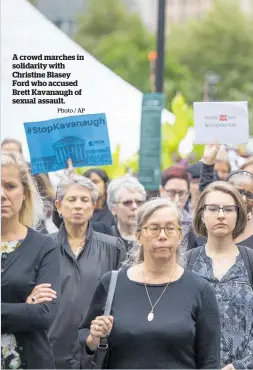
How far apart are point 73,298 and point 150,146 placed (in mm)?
4940

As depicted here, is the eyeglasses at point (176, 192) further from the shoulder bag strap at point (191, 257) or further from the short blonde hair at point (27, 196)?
the short blonde hair at point (27, 196)

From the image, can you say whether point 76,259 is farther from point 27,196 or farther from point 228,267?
point 27,196

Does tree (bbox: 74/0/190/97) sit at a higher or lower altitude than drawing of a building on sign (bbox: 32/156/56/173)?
higher

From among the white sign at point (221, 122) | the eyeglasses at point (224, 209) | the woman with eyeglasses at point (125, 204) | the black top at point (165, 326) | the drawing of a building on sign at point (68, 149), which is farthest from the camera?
the woman with eyeglasses at point (125, 204)

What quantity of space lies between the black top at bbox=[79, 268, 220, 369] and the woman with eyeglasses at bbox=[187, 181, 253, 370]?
2.31ft

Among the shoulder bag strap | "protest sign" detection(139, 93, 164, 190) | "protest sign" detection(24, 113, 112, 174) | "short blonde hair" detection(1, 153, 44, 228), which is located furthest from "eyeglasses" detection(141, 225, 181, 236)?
"protest sign" detection(139, 93, 164, 190)

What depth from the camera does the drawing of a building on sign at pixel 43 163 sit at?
24.4 feet

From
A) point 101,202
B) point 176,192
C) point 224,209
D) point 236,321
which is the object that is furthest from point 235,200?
point 101,202

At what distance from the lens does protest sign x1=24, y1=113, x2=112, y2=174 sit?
291 inches

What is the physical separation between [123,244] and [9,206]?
6.61 ft

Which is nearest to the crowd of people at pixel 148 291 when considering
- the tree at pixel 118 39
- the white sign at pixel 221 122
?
the white sign at pixel 221 122

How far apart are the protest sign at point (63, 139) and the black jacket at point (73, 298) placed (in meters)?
0.58

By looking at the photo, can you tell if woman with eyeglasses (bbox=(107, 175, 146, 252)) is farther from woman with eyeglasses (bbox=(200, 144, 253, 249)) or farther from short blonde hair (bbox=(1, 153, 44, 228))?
short blonde hair (bbox=(1, 153, 44, 228))

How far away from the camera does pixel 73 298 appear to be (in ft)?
25.1
